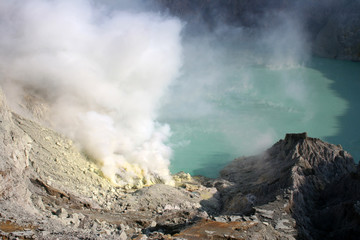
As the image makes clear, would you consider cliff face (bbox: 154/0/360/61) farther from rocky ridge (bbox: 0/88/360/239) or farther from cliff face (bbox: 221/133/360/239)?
rocky ridge (bbox: 0/88/360/239)

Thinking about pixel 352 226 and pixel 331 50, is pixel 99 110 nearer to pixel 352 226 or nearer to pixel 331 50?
pixel 352 226

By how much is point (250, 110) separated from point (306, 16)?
73.3 feet

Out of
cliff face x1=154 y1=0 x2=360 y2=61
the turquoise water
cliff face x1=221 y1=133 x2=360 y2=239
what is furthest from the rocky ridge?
cliff face x1=154 y1=0 x2=360 y2=61

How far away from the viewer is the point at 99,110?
1295 centimetres

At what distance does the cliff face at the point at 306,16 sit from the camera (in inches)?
1312

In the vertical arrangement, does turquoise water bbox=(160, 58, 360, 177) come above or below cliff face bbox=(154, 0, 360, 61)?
below

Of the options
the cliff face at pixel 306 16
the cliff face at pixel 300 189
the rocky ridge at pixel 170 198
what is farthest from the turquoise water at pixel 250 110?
the cliff face at pixel 306 16

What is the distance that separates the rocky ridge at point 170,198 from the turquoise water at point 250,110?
9.43 feet

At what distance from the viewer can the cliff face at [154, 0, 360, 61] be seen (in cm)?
3331

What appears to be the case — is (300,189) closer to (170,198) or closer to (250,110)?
(170,198)

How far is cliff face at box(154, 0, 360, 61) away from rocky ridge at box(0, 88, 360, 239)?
2336 centimetres

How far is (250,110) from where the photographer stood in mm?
20906

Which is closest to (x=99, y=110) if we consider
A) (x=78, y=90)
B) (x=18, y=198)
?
(x=78, y=90)

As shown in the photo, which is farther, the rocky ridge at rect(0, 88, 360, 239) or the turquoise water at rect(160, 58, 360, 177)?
the turquoise water at rect(160, 58, 360, 177)
